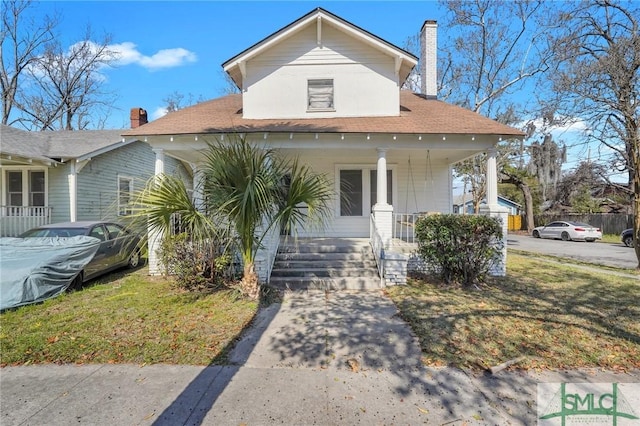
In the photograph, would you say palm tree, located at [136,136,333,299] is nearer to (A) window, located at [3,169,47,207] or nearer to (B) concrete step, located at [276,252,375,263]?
(B) concrete step, located at [276,252,375,263]

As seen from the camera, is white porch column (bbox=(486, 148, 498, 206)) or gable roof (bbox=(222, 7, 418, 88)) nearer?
white porch column (bbox=(486, 148, 498, 206))

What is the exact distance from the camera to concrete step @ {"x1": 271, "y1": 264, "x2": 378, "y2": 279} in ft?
23.9

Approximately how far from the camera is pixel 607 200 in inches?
1196

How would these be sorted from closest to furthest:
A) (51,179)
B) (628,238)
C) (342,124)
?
(342,124)
(51,179)
(628,238)

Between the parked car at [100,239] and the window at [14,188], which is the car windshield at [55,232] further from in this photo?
the window at [14,188]

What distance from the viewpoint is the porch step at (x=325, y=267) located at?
7000 mm

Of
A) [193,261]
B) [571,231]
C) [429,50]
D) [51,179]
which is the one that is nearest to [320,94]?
[429,50]

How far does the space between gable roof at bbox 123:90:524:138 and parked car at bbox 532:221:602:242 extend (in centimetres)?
1825

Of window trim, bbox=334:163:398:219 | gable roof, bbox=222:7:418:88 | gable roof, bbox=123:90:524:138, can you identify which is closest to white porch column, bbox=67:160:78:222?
gable roof, bbox=123:90:524:138

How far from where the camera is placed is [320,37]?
9625 mm

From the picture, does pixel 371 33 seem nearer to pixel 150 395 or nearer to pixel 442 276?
pixel 442 276

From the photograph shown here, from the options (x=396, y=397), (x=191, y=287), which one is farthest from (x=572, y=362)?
(x=191, y=287)

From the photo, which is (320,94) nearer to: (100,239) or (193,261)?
(193,261)

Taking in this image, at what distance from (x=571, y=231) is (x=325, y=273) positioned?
75.0 feet
